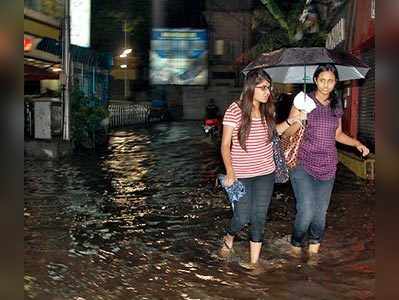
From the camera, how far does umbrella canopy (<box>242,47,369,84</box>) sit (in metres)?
5.49

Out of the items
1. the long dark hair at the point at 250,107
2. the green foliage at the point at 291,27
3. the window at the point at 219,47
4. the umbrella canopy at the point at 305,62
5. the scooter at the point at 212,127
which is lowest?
the scooter at the point at 212,127

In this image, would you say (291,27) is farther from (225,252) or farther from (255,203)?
(255,203)

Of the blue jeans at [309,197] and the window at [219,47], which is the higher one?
the window at [219,47]

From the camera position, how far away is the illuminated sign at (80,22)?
2027cm

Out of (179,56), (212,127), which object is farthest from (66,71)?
(179,56)

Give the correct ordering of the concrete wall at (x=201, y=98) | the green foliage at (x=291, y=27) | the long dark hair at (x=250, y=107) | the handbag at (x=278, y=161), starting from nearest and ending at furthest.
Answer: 1. the long dark hair at (x=250, y=107)
2. the handbag at (x=278, y=161)
3. the green foliage at (x=291, y=27)
4. the concrete wall at (x=201, y=98)

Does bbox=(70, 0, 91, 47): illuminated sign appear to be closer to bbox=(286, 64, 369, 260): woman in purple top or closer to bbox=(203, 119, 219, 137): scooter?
bbox=(203, 119, 219, 137): scooter

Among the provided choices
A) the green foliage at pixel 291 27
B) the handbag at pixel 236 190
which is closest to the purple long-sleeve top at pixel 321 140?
the handbag at pixel 236 190

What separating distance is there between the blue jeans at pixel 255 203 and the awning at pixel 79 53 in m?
14.3

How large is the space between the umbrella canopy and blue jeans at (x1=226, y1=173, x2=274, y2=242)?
1065mm

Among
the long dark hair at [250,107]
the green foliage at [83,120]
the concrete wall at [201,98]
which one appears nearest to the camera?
the long dark hair at [250,107]

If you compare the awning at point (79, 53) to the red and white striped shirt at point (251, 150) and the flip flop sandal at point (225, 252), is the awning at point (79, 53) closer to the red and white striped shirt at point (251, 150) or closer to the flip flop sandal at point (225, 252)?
the flip flop sandal at point (225, 252)
